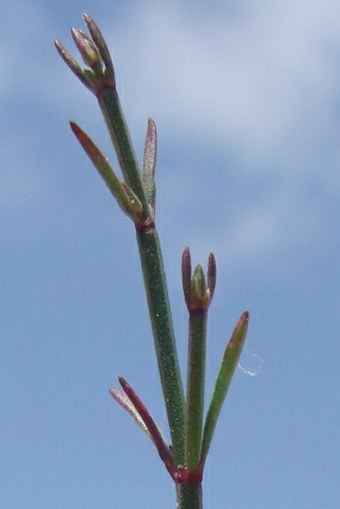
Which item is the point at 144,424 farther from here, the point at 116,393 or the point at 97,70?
the point at 97,70

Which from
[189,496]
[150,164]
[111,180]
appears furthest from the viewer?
[150,164]

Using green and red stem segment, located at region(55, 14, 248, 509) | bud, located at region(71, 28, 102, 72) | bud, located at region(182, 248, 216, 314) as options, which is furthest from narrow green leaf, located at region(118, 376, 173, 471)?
bud, located at region(71, 28, 102, 72)

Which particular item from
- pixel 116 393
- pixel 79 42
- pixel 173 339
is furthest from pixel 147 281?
pixel 79 42

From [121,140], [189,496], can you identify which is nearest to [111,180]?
[121,140]

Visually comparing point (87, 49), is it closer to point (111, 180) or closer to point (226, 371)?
point (111, 180)

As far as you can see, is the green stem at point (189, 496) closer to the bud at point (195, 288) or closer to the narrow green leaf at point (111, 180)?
the bud at point (195, 288)

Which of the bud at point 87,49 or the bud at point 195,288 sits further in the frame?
the bud at point 87,49

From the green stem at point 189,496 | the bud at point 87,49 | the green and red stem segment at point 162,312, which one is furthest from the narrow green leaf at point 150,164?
the green stem at point 189,496
